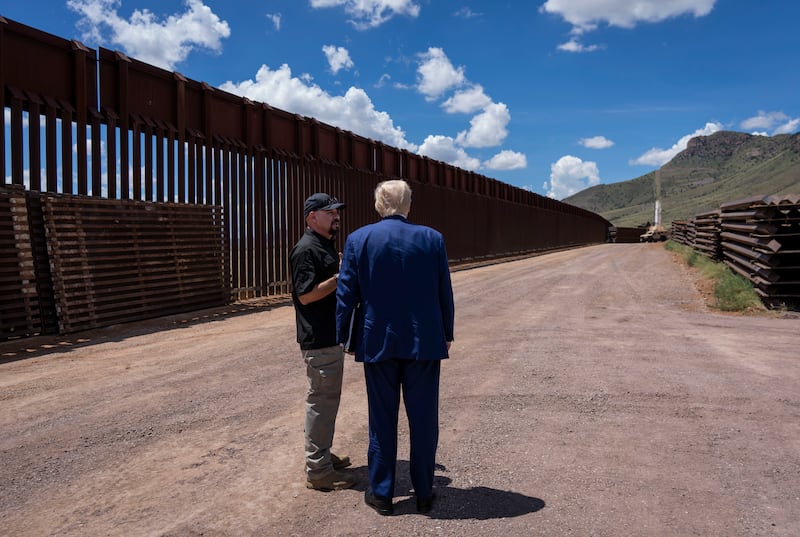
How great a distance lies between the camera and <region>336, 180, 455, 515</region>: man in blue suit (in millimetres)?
3203

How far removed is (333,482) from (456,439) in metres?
1.23

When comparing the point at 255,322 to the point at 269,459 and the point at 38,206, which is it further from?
the point at 269,459

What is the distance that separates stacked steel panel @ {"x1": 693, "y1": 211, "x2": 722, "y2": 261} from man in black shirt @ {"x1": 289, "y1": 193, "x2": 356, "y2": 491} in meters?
20.0

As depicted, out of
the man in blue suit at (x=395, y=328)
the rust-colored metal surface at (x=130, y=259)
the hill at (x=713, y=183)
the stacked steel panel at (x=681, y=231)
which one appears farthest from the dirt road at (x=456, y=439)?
the hill at (x=713, y=183)

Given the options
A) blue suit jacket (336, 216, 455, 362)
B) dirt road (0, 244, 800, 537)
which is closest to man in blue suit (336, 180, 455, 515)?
blue suit jacket (336, 216, 455, 362)

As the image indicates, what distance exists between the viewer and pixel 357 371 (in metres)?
6.73

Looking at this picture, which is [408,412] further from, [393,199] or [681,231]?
[681,231]

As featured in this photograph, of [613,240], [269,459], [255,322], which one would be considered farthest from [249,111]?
[613,240]

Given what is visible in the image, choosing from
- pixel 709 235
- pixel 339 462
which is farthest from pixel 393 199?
pixel 709 235

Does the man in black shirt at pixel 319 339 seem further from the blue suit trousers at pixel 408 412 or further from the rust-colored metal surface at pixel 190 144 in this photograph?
the rust-colored metal surface at pixel 190 144

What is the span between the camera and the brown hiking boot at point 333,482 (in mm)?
3562

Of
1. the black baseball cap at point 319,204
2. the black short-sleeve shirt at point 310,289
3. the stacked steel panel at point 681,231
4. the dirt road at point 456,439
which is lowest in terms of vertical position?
the dirt road at point 456,439

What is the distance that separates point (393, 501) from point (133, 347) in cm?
612

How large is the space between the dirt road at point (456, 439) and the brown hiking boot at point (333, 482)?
0.18ft
